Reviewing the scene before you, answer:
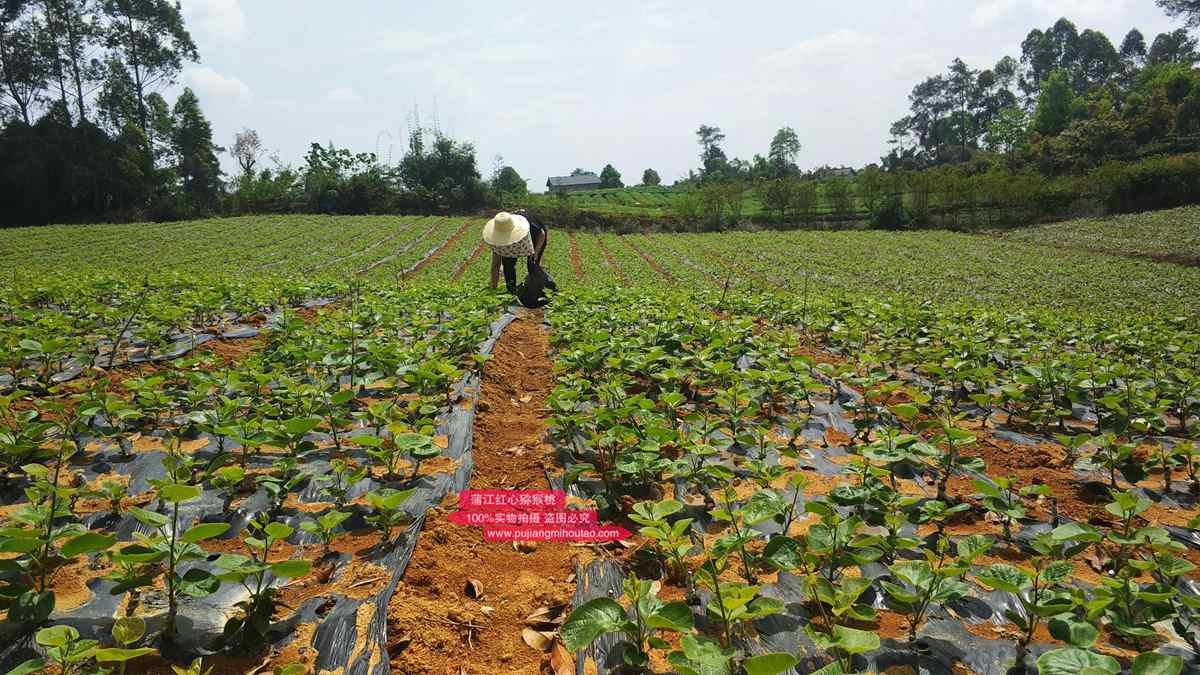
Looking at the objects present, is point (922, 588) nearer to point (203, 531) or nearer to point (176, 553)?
point (203, 531)

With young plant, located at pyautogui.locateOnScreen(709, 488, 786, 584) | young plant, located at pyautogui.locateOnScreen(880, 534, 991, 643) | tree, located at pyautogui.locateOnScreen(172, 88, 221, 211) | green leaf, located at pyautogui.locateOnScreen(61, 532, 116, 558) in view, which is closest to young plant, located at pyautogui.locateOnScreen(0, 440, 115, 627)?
green leaf, located at pyautogui.locateOnScreen(61, 532, 116, 558)

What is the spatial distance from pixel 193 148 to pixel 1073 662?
6398 centimetres

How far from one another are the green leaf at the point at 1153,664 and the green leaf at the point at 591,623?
1.29m

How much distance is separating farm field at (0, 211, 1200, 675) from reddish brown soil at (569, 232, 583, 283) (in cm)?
1423

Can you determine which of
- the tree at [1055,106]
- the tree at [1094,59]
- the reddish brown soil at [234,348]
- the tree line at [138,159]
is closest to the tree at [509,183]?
the tree line at [138,159]

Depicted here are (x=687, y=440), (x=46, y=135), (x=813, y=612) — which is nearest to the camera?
(x=813, y=612)

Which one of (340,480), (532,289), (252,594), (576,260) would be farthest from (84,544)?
(576,260)

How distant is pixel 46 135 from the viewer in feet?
120

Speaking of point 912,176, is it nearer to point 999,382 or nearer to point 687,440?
point 999,382

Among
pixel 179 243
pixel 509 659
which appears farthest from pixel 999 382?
pixel 179 243

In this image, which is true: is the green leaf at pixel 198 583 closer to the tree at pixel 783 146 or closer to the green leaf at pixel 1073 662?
the green leaf at pixel 1073 662

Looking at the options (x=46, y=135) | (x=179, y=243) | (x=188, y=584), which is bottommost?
(x=188, y=584)

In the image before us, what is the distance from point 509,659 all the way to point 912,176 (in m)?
54.6

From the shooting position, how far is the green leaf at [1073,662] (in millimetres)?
1419
